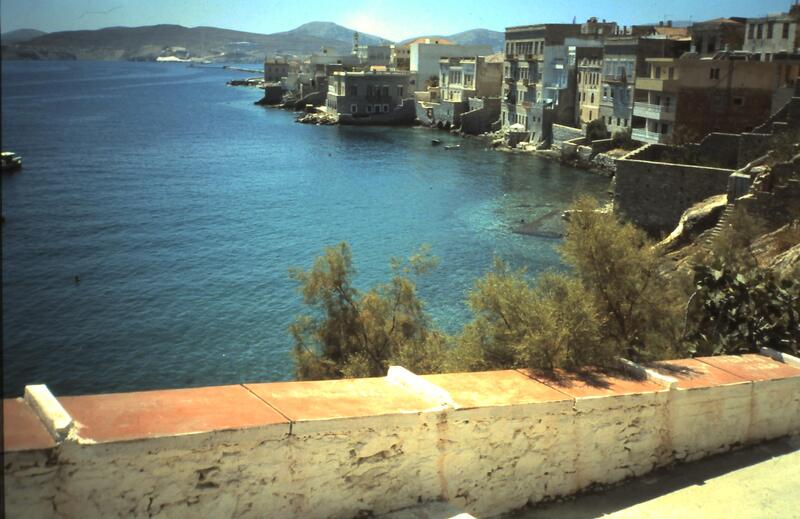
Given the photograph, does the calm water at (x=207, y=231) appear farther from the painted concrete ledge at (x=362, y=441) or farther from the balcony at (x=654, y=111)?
the balcony at (x=654, y=111)

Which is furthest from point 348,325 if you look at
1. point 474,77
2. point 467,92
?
point 467,92

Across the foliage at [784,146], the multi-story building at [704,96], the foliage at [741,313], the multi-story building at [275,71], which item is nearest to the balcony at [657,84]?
the multi-story building at [704,96]

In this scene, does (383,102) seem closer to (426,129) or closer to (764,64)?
(426,129)

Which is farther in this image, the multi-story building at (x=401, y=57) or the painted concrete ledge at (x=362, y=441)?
Result: the multi-story building at (x=401, y=57)

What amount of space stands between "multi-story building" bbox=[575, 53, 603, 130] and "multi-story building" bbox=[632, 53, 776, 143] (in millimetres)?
9784

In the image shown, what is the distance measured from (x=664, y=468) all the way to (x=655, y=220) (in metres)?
24.0

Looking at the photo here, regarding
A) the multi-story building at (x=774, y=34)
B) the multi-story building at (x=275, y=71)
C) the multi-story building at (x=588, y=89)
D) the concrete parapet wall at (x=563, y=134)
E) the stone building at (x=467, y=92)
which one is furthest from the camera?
the multi-story building at (x=275, y=71)

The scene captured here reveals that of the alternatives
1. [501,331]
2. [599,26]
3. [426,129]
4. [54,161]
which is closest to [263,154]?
[54,161]

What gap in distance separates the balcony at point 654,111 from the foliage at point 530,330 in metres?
36.0

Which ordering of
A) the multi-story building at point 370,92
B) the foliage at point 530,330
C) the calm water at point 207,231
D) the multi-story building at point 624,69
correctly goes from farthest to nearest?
the multi-story building at point 370,92 → the multi-story building at point 624,69 → the calm water at point 207,231 → the foliage at point 530,330

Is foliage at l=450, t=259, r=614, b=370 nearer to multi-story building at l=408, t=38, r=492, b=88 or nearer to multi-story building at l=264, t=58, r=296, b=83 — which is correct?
multi-story building at l=408, t=38, r=492, b=88

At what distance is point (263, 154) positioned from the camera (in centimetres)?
6228

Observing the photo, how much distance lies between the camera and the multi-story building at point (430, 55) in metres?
90.1

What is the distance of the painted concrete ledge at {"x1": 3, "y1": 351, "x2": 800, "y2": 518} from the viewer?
4.23 m
